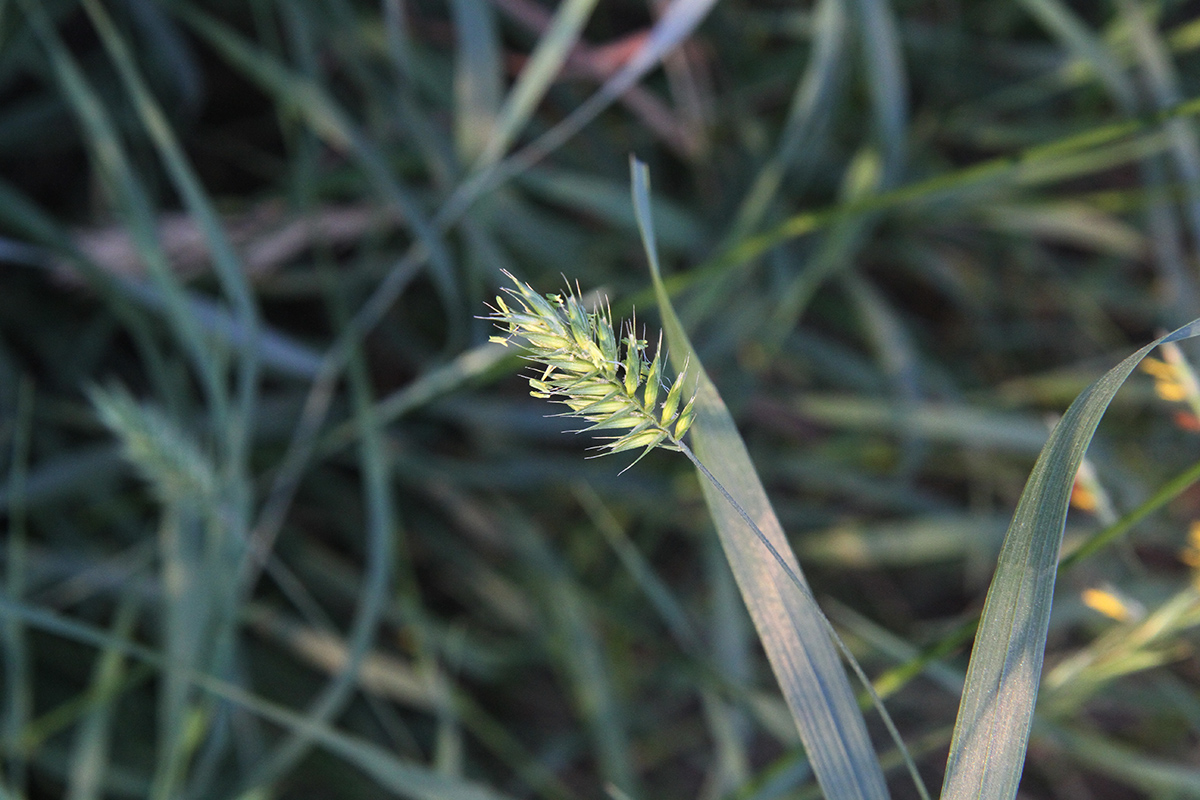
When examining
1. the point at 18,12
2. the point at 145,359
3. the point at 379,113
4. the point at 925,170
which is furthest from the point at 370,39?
the point at 925,170

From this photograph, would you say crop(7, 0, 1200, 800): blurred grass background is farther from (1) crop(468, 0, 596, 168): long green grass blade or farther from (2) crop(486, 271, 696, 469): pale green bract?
(2) crop(486, 271, 696, 469): pale green bract

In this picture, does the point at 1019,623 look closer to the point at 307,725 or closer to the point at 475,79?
the point at 307,725

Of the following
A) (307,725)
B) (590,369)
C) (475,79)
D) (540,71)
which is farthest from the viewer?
(475,79)

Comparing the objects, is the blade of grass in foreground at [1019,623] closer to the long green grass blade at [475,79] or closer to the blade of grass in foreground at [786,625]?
the blade of grass in foreground at [786,625]

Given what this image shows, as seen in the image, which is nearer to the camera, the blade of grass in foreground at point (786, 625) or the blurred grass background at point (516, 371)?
the blade of grass in foreground at point (786, 625)

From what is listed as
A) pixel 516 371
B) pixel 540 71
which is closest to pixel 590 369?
pixel 540 71

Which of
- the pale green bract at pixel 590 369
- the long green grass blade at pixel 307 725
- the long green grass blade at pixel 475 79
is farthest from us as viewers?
the long green grass blade at pixel 475 79

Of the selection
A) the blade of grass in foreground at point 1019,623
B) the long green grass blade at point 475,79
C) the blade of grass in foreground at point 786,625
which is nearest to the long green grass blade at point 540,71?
the long green grass blade at point 475,79
